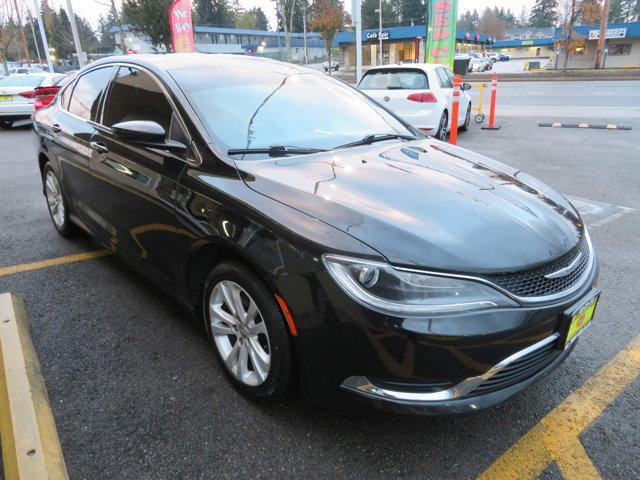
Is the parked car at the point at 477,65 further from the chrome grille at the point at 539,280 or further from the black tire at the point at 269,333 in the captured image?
the black tire at the point at 269,333

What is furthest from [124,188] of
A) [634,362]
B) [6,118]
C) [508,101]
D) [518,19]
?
[518,19]

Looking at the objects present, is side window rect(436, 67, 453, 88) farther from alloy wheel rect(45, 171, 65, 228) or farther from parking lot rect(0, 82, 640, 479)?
alloy wheel rect(45, 171, 65, 228)

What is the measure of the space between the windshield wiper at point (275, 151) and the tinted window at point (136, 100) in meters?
0.48

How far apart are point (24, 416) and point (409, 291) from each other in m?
1.78

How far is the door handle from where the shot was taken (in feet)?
10.5

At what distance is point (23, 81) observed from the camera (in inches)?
527

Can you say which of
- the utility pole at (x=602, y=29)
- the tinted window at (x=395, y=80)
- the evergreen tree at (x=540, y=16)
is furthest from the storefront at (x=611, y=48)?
the evergreen tree at (x=540, y=16)

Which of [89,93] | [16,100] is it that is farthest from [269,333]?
[16,100]

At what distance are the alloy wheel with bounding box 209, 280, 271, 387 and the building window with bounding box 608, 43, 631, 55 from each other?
189 feet

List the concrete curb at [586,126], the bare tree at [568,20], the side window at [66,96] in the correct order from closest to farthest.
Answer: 1. the side window at [66,96]
2. the concrete curb at [586,126]
3. the bare tree at [568,20]

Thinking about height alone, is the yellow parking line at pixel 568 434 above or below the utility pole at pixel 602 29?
below

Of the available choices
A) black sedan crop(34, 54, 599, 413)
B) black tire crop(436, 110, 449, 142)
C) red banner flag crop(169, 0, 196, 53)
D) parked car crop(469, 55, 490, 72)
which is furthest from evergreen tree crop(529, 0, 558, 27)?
black sedan crop(34, 54, 599, 413)

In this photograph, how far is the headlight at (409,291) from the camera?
172cm

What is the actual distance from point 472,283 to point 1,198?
6.41m
